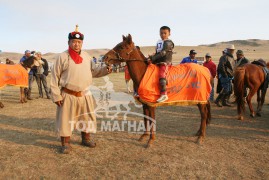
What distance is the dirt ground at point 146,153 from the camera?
3.94m

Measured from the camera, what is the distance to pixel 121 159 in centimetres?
449

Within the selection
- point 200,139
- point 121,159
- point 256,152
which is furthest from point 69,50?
point 256,152

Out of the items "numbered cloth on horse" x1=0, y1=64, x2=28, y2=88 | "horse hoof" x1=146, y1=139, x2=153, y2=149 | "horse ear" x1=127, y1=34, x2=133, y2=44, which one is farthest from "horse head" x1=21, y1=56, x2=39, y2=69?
"horse hoof" x1=146, y1=139, x2=153, y2=149

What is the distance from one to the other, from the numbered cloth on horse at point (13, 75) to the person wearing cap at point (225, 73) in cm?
797

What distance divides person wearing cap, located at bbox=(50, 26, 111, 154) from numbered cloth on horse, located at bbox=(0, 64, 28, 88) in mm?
5445

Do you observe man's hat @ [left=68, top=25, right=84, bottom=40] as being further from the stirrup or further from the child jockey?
the stirrup

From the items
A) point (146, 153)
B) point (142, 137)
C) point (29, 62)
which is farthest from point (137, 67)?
point (29, 62)

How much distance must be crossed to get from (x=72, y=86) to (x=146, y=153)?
2041 millimetres

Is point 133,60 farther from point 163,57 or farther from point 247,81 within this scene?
point 247,81

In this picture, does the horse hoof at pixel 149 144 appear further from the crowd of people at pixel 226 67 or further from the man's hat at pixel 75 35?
the crowd of people at pixel 226 67

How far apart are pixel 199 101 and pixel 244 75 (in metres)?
2.83

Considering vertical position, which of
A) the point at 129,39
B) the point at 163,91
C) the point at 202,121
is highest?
the point at 129,39

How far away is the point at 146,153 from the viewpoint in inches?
187

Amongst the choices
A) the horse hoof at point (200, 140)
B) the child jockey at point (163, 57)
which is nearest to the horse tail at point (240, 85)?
the horse hoof at point (200, 140)
